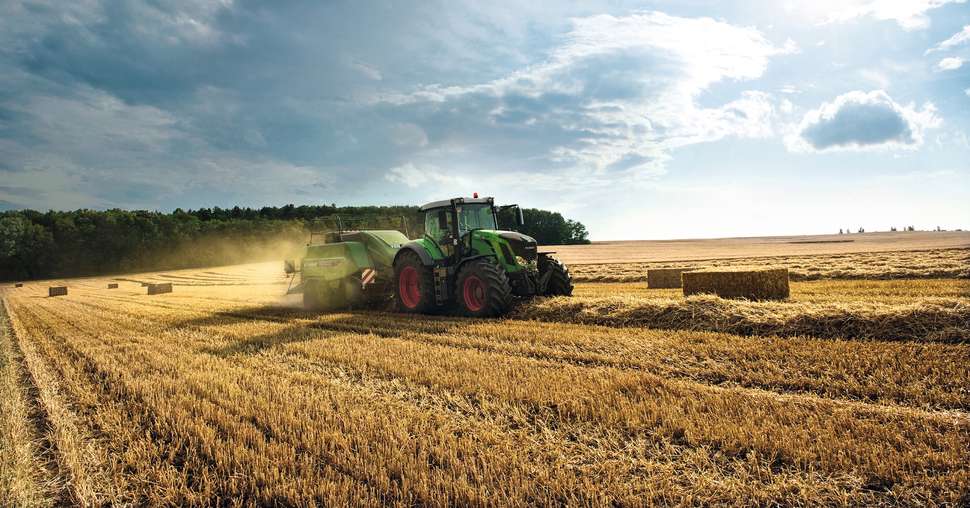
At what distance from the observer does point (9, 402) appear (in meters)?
4.94

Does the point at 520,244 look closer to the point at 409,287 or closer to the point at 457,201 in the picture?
the point at 457,201

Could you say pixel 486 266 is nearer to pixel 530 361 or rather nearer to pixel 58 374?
pixel 530 361

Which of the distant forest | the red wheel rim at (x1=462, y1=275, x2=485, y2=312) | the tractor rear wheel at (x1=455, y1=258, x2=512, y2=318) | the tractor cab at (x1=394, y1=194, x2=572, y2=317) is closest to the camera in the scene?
the tractor rear wheel at (x1=455, y1=258, x2=512, y2=318)

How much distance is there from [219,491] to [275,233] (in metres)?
56.4

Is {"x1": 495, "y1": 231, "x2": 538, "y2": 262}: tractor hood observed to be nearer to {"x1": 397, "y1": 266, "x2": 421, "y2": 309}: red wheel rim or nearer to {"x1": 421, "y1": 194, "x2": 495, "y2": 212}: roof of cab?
{"x1": 421, "y1": 194, "x2": 495, "y2": 212}: roof of cab

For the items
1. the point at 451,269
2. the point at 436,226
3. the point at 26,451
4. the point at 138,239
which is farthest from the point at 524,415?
the point at 138,239

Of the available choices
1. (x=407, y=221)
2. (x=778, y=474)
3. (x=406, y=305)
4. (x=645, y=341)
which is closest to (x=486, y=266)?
(x=406, y=305)

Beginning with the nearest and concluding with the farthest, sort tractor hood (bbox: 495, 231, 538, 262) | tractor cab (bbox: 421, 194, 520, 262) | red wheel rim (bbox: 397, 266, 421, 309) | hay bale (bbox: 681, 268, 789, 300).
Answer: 1. tractor hood (bbox: 495, 231, 538, 262)
2. tractor cab (bbox: 421, 194, 520, 262)
3. hay bale (bbox: 681, 268, 789, 300)
4. red wheel rim (bbox: 397, 266, 421, 309)

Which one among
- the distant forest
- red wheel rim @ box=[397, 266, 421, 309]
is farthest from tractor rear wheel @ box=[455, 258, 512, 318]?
the distant forest

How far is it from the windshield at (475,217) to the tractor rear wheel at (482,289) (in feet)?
2.90

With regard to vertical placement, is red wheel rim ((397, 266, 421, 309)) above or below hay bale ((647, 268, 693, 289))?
above

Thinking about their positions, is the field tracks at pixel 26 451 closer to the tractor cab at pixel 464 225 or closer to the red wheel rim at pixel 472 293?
the red wheel rim at pixel 472 293

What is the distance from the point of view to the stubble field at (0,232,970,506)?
2.92 meters

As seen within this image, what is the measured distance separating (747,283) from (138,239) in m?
58.0
